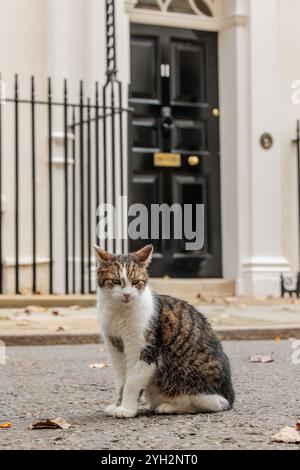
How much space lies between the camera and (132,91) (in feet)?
30.6

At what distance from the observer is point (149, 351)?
3082mm

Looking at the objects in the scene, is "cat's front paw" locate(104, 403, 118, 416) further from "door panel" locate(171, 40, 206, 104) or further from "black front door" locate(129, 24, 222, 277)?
"door panel" locate(171, 40, 206, 104)

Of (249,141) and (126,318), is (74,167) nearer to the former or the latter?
(249,141)

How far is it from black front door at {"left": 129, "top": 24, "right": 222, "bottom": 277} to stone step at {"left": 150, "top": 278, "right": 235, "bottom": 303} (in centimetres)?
38

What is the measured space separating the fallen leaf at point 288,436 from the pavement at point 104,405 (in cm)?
4

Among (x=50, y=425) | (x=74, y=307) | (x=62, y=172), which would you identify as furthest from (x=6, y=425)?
(x=62, y=172)

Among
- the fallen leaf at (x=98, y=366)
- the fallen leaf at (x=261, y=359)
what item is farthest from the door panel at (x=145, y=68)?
the fallen leaf at (x=98, y=366)

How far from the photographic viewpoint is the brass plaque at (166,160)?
9.32 metres

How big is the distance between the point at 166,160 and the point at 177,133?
37 centimetres

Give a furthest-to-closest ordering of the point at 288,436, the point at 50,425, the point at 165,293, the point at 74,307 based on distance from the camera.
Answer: the point at 165,293
the point at 74,307
the point at 50,425
the point at 288,436

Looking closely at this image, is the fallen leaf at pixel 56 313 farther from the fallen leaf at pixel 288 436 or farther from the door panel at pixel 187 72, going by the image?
the fallen leaf at pixel 288 436

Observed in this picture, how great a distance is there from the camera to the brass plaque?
30.6 feet

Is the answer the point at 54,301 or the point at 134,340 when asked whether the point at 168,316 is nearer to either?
the point at 134,340
